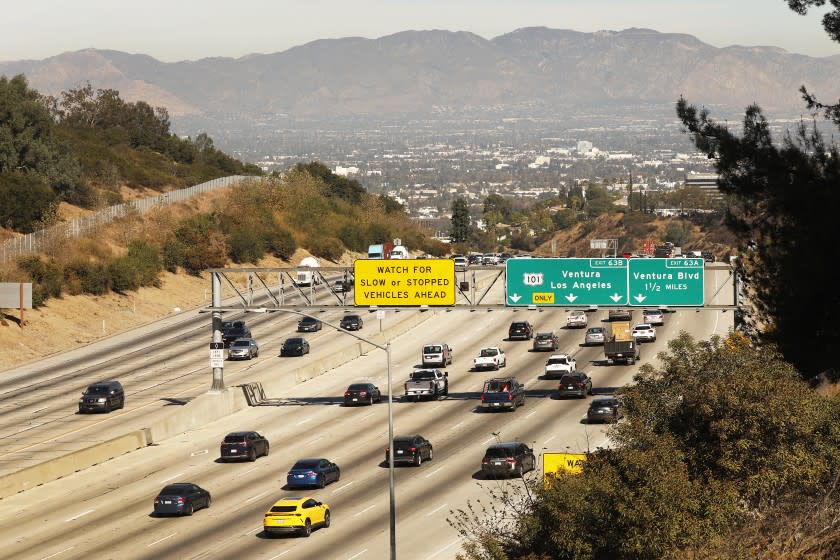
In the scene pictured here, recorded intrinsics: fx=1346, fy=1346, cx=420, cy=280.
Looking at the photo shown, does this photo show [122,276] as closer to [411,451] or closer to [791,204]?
[411,451]

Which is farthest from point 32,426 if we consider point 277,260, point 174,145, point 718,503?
point 174,145

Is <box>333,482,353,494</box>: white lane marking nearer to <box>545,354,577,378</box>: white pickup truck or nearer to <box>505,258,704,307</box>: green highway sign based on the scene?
<box>505,258,704,307</box>: green highway sign

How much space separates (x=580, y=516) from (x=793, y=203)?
1027 cm

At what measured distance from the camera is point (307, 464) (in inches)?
2131

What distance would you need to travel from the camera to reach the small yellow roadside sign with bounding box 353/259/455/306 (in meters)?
66.1

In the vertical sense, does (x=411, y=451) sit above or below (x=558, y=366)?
above

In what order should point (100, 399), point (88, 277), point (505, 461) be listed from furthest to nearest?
1. point (88, 277)
2. point (100, 399)
3. point (505, 461)

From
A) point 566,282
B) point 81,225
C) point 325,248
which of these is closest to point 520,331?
point 566,282

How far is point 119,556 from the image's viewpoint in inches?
1726

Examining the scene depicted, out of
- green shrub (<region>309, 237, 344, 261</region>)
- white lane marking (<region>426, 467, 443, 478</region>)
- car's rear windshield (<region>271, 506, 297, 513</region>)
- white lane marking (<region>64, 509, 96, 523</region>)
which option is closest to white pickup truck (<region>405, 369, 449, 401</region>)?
white lane marking (<region>426, 467, 443, 478</region>)

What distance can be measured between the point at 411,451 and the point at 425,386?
15.6m

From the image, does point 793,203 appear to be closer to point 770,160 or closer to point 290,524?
point 770,160

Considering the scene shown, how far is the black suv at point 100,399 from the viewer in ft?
227

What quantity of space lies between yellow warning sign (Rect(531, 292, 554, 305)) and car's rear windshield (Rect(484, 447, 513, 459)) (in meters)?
14.3
